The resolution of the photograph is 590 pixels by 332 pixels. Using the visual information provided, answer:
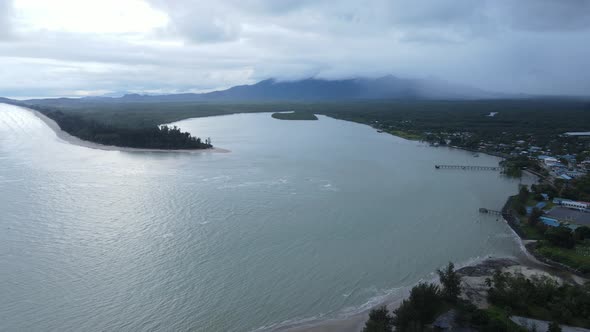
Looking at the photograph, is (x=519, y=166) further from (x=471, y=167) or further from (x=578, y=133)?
(x=578, y=133)

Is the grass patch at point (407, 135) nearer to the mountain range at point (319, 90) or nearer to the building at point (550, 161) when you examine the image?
the building at point (550, 161)

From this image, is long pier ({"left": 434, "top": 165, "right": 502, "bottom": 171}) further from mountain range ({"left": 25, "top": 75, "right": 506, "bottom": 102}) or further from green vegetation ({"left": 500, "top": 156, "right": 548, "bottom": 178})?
mountain range ({"left": 25, "top": 75, "right": 506, "bottom": 102})

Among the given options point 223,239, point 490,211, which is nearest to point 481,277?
point 490,211

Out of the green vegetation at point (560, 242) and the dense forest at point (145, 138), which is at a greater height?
→ the dense forest at point (145, 138)

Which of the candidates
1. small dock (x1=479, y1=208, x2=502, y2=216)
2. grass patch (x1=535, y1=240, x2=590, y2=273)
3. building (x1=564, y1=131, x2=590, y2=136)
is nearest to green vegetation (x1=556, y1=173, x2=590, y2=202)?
small dock (x1=479, y1=208, x2=502, y2=216)

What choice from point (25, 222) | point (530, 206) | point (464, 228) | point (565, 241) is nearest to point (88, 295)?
point (25, 222)

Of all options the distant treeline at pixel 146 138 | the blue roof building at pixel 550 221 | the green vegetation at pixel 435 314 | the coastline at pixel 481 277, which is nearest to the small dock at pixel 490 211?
the blue roof building at pixel 550 221

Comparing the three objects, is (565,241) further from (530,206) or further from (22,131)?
(22,131)
